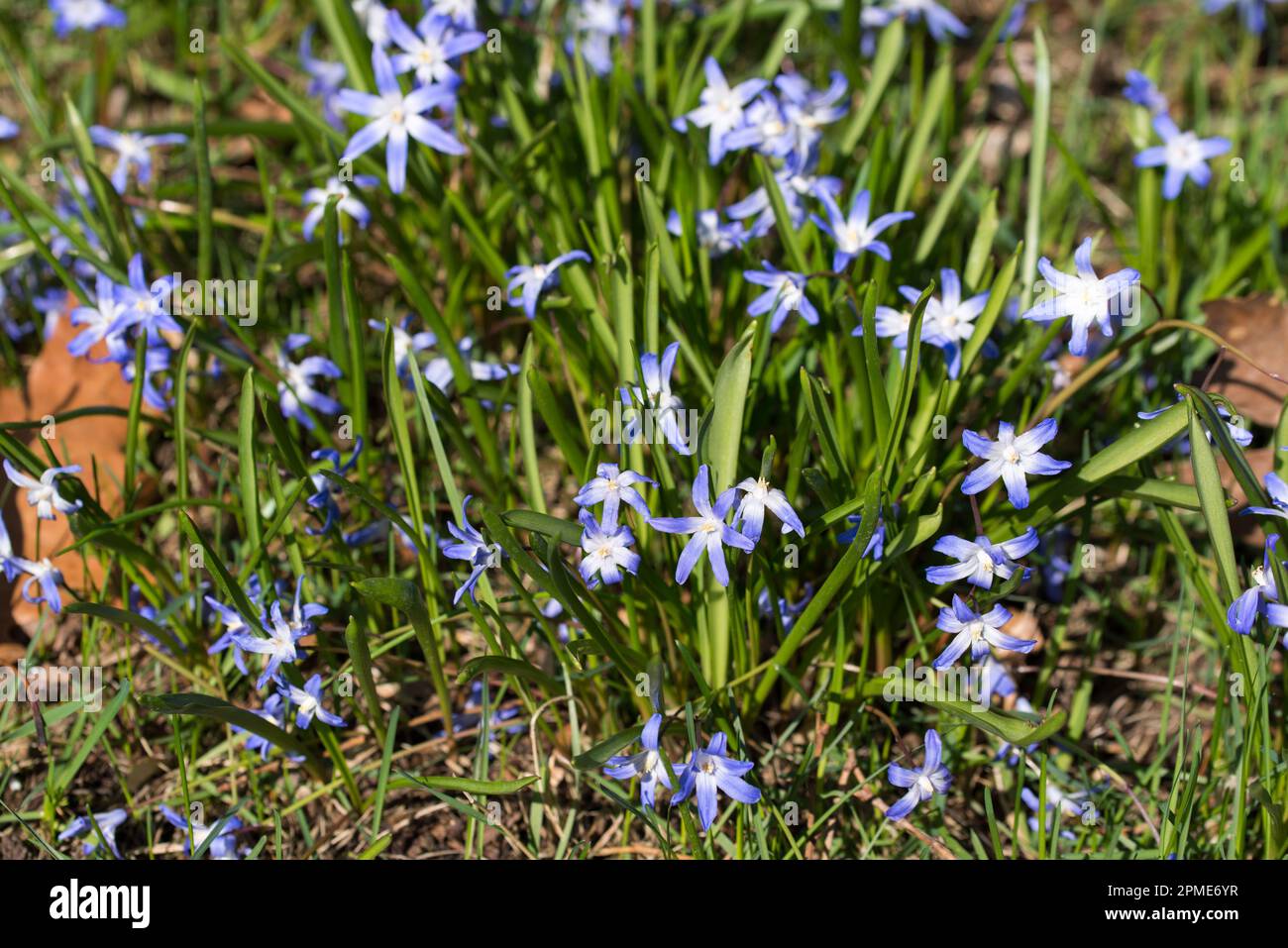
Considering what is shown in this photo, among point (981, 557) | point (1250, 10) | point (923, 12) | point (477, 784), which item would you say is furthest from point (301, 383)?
point (1250, 10)

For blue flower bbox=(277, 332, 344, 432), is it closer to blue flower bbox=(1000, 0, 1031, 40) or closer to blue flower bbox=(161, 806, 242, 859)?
blue flower bbox=(161, 806, 242, 859)

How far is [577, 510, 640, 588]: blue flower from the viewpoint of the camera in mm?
2498

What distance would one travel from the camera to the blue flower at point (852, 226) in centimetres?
298

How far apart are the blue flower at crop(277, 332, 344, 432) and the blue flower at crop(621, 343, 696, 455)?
97cm

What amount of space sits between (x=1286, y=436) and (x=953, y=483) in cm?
82

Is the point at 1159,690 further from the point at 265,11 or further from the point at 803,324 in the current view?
the point at 265,11

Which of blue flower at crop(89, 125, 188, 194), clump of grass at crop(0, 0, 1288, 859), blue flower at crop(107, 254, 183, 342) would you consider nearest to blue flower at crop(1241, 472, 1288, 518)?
clump of grass at crop(0, 0, 1288, 859)

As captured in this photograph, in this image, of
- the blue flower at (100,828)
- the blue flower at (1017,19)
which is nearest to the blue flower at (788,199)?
the blue flower at (1017,19)

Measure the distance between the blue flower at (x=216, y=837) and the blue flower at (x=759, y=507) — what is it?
1427 mm

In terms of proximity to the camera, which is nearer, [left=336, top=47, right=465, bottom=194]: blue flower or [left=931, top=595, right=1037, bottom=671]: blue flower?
[left=931, top=595, right=1037, bottom=671]: blue flower

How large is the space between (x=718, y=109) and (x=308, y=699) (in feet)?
6.39

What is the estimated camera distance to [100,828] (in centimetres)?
282
